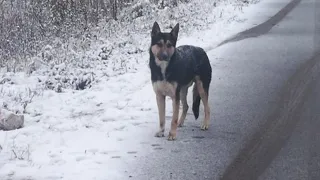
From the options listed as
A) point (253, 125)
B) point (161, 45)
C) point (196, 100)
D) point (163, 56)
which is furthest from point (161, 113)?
point (253, 125)

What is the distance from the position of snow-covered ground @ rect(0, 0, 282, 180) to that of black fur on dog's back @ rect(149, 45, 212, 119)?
85cm

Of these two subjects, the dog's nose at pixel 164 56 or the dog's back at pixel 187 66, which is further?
the dog's back at pixel 187 66

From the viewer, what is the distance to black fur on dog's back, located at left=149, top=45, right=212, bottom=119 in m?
6.27

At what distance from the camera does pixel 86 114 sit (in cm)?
746

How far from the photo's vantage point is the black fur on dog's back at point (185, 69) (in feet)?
20.6

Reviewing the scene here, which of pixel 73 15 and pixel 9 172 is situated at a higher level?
pixel 73 15

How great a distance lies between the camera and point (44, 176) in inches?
205

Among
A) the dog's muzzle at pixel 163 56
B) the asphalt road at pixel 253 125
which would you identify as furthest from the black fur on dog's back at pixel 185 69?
the asphalt road at pixel 253 125

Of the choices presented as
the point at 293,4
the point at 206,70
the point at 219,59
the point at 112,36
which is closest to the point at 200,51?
the point at 206,70

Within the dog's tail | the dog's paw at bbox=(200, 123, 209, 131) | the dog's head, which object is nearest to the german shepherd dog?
the dog's head

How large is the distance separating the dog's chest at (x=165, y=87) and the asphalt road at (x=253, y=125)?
656 millimetres

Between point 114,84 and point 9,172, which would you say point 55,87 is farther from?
point 9,172

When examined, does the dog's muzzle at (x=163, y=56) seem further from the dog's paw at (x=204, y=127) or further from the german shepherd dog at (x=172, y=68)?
the dog's paw at (x=204, y=127)

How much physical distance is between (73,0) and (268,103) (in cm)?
726
